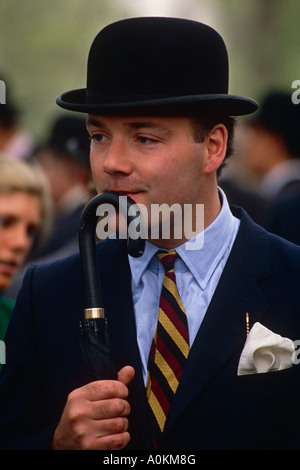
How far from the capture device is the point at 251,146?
23.5ft

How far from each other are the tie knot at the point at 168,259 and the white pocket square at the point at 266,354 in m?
0.41

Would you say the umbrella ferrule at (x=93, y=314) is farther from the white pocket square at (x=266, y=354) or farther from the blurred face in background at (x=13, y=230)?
the blurred face in background at (x=13, y=230)

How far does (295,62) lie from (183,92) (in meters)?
8.93

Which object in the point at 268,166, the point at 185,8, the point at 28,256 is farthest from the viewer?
the point at 185,8

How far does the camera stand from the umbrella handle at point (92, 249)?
2.43m

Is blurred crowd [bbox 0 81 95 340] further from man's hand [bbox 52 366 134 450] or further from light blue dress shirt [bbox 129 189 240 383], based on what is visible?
man's hand [bbox 52 366 134 450]

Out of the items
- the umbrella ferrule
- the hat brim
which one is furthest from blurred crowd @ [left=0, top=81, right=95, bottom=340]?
the umbrella ferrule

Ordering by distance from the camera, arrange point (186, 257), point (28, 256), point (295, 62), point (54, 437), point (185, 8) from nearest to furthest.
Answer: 1. point (54, 437)
2. point (186, 257)
3. point (28, 256)
4. point (185, 8)
5. point (295, 62)

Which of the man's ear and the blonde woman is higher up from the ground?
the man's ear

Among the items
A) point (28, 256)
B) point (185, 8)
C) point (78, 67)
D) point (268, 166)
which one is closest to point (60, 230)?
point (28, 256)

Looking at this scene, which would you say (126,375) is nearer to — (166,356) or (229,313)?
(166,356)

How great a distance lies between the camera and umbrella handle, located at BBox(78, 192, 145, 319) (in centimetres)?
243

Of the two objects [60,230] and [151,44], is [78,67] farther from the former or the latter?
[151,44]

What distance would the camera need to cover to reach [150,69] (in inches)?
106
